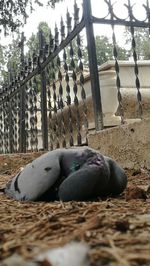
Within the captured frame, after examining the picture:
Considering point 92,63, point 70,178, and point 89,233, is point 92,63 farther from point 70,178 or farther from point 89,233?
point 89,233

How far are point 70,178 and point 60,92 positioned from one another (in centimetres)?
282

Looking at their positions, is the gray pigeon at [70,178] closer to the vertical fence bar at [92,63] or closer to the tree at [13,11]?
the vertical fence bar at [92,63]

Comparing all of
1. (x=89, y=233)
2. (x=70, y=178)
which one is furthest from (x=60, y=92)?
(x=89, y=233)

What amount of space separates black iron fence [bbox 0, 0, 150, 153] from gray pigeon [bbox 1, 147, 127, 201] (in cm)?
128

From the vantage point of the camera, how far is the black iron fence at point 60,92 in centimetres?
404

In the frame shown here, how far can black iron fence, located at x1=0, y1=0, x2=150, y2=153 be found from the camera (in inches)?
159

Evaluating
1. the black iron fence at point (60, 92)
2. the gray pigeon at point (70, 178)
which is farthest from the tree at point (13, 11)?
the gray pigeon at point (70, 178)

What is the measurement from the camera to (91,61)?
4.10m

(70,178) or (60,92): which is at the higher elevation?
(60,92)

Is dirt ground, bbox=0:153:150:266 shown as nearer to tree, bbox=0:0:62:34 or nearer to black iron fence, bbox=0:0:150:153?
black iron fence, bbox=0:0:150:153

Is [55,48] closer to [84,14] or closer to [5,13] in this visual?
[84,14]

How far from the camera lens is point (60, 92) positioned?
505cm

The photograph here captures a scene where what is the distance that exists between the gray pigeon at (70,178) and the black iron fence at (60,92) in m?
1.28

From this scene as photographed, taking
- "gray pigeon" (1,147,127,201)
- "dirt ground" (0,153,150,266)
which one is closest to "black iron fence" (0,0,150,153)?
"gray pigeon" (1,147,127,201)
